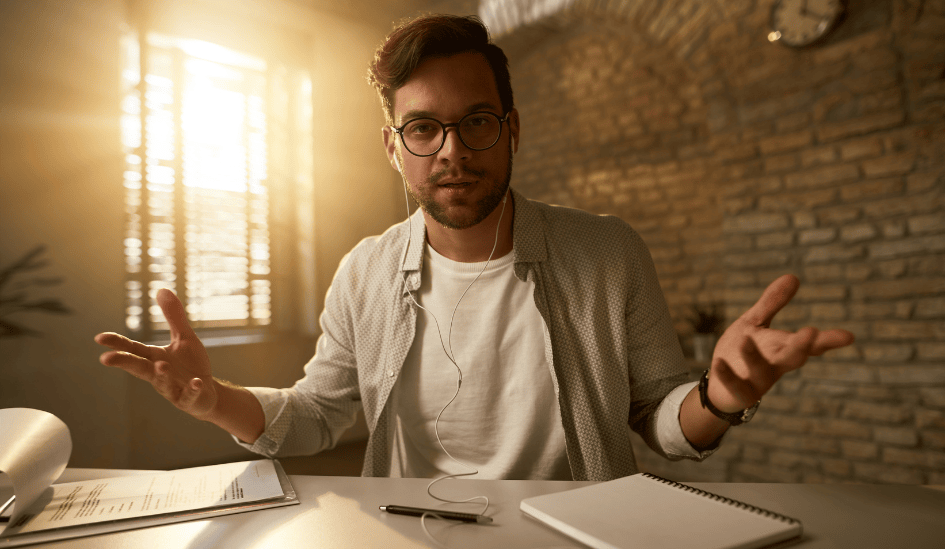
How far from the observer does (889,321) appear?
7.99ft

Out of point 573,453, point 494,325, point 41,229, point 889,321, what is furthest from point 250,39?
point 889,321

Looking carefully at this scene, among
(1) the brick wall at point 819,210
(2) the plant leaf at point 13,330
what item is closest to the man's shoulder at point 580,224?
(1) the brick wall at point 819,210

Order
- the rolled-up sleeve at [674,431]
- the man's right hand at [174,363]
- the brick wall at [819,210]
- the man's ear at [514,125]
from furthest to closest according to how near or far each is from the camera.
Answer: the brick wall at [819,210] → the man's ear at [514,125] → the rolled-up sleeve at [674,431] → the man's right hand at [174,363]

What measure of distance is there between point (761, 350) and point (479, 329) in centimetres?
66

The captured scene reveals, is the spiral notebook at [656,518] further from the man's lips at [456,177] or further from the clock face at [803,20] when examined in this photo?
the clock face at [803,20]

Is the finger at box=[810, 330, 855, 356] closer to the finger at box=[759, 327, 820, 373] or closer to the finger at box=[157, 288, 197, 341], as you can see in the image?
the finger at box=[759, 327, 820, 373]

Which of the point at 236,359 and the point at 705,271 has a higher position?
the point at 705,271

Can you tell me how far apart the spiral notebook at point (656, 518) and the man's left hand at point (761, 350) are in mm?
162

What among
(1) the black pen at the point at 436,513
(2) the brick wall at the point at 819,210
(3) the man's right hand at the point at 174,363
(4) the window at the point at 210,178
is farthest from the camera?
(4) the window at the point at 210,178

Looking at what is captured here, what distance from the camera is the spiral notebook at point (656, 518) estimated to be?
61cm

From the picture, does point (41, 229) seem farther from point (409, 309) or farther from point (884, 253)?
point (884, 253)

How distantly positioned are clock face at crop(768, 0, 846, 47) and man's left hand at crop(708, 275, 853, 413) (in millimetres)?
2495

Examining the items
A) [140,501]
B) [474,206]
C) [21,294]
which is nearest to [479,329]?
[474,206]

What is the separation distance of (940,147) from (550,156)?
240 cm
